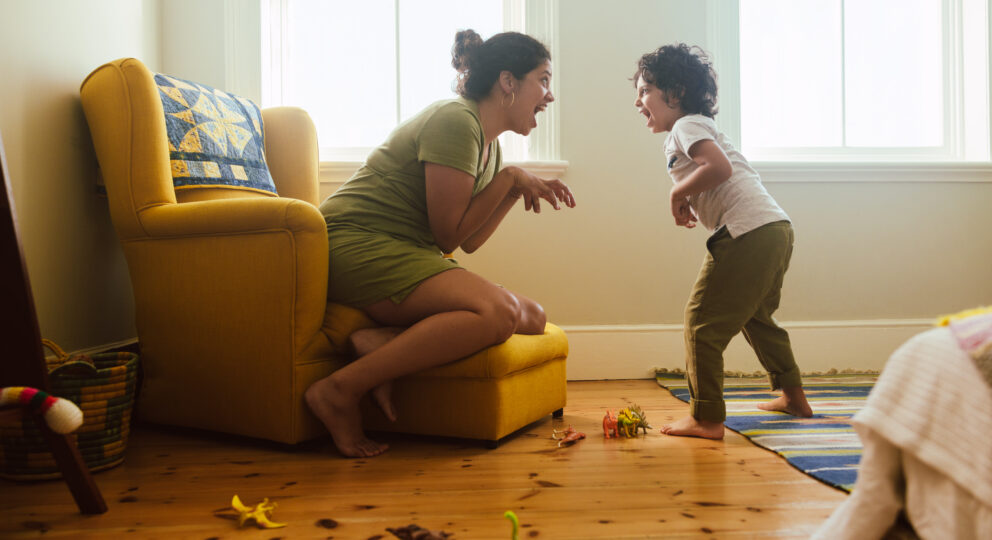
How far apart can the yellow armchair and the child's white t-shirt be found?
0.59 metres

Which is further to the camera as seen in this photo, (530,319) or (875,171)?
(875,171)

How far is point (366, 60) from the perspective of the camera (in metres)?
2.87

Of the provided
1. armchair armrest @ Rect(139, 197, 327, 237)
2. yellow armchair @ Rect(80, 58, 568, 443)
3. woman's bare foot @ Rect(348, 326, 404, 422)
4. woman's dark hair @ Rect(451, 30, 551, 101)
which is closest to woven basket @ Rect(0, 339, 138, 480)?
yellow armchair @ Rect(80, 58, 568, 443)

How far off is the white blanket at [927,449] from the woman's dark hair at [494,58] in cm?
131

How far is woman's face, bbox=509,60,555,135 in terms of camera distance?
1.89 meters

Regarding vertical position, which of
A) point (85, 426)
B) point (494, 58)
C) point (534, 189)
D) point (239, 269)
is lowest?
point (85, 426)

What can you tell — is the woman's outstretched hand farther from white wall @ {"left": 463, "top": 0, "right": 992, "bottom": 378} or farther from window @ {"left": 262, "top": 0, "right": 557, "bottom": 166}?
window @ {"left": 262, "top": 0, "right": 557, "bottom": 166}

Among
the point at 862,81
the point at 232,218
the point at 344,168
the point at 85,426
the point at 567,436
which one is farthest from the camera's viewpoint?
the point at 862,81

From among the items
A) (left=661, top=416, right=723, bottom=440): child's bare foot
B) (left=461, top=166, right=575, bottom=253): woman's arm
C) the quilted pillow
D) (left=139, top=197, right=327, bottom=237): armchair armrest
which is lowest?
(left=661, top=416, right=723, bottom=440): child's bare foot

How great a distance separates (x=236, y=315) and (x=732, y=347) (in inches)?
79.1

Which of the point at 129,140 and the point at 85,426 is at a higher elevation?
the point at 129,140

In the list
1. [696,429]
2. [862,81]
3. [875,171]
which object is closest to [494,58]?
[696,429]

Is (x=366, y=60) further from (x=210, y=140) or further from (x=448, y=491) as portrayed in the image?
(x=448, y=491)

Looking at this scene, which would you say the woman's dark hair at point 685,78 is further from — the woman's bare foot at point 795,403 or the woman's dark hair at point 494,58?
the woman's bare foot at point 795,403
